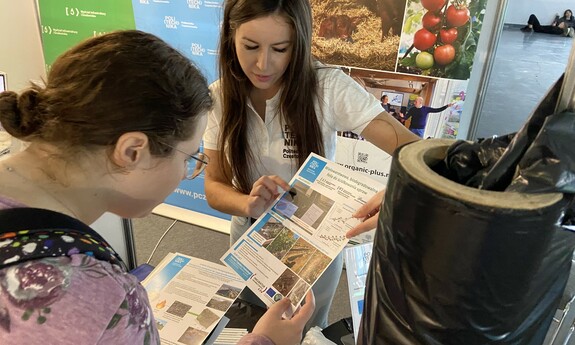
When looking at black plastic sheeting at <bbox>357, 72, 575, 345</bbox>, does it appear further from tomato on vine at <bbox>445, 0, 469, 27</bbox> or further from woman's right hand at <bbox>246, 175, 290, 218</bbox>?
tomato on vine at <bbox>445, 0, 469, 27</bbox>

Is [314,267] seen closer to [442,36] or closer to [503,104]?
[442,36]

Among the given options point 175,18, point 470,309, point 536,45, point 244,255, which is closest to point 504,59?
point 536,45

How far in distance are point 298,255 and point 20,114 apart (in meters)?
0.64

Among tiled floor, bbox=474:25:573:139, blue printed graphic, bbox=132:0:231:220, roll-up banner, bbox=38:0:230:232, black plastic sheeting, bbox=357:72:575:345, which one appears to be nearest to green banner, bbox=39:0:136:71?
roll-up banner, bbox=38:0:230:232

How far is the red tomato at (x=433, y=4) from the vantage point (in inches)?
75.3

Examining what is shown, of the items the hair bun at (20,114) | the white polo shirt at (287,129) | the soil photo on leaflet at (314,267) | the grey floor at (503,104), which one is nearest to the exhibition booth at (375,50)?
the grey floor at (503,104)

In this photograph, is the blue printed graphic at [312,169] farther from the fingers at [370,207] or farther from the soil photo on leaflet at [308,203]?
the fingers at [370,207]

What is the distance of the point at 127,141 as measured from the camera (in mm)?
650

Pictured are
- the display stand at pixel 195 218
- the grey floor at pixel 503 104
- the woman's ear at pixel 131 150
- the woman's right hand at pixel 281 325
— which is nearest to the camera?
the woman's ear at pixel 131 150

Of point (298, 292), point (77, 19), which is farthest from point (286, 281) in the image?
point (77, 19)

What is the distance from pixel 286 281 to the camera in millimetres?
1022

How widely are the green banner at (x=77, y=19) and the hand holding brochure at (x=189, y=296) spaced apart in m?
1.73

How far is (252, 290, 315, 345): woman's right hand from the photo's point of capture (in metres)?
0.89

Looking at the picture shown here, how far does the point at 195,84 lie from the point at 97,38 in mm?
165
